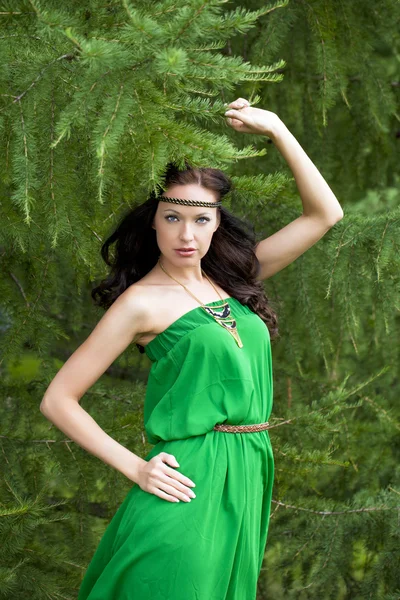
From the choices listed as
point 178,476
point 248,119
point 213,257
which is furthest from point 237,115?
point 178,476

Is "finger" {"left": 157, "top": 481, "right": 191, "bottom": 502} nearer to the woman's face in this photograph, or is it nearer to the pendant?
the pendant

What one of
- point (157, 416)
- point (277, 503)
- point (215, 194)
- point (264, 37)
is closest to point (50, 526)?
point (277, 503)

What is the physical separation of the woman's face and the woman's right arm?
16cm

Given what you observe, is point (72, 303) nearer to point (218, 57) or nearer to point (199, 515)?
point (199, 515)

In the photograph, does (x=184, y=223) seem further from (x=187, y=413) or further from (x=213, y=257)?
(x=187, y=413)

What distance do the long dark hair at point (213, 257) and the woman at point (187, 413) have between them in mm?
23

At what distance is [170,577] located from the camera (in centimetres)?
210

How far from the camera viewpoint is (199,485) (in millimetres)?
2158

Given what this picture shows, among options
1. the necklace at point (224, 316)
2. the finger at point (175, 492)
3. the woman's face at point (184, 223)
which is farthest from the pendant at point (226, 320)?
the finger at point (175, 492)

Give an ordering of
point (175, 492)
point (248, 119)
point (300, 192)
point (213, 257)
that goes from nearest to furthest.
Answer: point (175, 492), point (248, 119), point (300, 192), point (213, 257)

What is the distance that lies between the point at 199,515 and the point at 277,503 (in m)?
1.32

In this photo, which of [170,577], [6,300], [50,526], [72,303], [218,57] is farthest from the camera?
[72,303]

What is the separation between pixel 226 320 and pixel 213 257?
0.32m

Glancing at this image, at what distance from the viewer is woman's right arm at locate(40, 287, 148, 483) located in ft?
7.21
